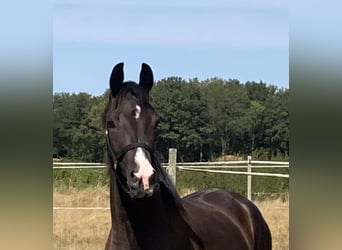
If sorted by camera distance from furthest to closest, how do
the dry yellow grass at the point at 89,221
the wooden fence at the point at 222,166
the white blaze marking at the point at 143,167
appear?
the wooden fence at the point at 222,166 < the dry yellow grass at the point at 89,221 < the white blaze marking at the point at 143,167

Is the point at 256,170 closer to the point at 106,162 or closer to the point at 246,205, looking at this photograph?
the point at 246,205

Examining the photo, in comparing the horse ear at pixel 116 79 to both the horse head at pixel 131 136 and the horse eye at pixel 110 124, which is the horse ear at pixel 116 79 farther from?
the horse eye at pixel 110 124

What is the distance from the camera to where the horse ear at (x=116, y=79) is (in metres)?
2.14

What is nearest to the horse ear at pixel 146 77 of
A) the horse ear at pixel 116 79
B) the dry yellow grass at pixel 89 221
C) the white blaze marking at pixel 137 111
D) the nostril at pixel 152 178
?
the horse ear at pixel 116 79

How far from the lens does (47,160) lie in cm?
133

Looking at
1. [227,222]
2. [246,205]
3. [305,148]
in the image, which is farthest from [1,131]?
[246,205]

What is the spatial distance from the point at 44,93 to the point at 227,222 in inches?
71.2

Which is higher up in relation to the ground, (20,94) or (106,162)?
(20,94)

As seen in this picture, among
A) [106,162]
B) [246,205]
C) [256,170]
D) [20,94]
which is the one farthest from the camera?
[256,170]

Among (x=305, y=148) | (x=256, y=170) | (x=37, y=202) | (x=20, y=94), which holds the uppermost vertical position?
(x=20, y=94)

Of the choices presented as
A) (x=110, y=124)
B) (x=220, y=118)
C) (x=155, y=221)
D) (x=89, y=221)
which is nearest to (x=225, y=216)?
(x=155, y=221)

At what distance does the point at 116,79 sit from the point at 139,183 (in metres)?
0.52

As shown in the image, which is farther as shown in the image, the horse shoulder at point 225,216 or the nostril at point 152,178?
the horse shoulder at point 225,216

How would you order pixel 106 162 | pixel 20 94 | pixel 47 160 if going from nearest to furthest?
pixel 20 94 < pixel 47 160 < pixel 106 162
